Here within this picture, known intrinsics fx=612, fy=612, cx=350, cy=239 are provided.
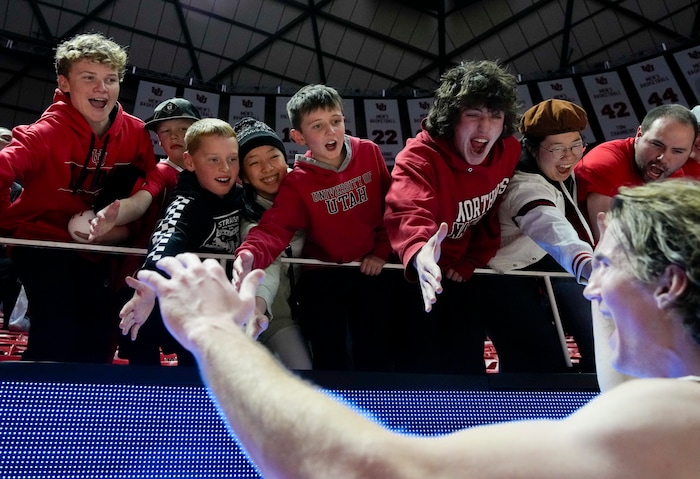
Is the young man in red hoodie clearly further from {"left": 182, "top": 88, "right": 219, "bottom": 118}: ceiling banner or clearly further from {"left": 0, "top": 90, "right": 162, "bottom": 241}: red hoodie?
{"left": 182, "top": 88, "right": 219, "bottom": 118}: ceiling banner

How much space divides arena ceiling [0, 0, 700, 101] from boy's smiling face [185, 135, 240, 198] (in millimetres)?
9040

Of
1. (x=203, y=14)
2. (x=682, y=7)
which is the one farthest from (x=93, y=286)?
(x=682, y=7)

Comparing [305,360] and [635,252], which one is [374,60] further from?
A: [635,252]

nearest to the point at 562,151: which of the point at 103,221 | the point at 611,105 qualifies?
the point at 103,221

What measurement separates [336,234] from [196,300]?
154cm

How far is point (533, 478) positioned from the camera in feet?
2.36

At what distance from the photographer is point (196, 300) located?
92 cm

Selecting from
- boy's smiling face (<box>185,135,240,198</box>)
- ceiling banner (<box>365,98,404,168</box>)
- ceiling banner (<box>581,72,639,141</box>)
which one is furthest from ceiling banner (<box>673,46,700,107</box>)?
boy's smiling face (<box>185,135,240,198</box>)

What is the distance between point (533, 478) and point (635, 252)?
40 centimetres

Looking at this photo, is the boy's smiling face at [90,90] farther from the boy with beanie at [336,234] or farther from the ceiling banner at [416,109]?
the ceiling banner at [416,109]

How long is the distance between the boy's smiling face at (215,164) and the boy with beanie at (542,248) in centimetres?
113

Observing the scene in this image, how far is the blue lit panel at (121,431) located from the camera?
1.42 m

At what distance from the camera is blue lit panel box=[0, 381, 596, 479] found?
1.42 meters

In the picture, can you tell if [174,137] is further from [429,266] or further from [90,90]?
[429,266]
